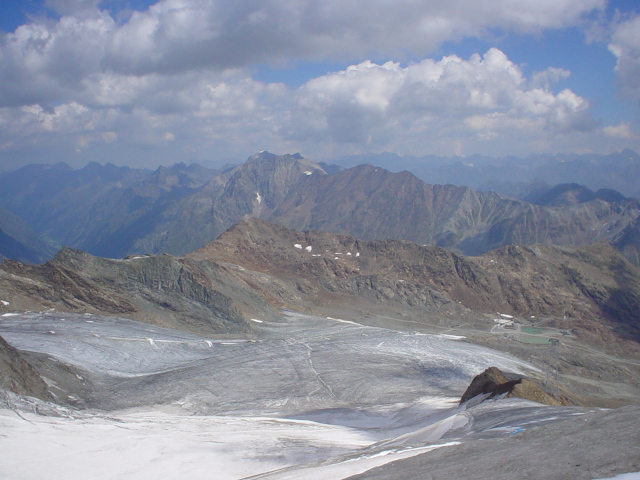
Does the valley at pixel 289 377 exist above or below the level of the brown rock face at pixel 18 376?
below

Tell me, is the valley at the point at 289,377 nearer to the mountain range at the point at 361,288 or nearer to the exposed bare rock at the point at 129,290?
the exposed bare rock at the point at 129,290

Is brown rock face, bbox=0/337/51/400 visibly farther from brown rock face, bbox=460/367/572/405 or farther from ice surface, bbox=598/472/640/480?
brown rock face, bbox=460/367/572/405

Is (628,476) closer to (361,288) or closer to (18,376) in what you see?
(18,376)

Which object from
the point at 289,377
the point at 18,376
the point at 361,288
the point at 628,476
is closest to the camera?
the point at 628,476

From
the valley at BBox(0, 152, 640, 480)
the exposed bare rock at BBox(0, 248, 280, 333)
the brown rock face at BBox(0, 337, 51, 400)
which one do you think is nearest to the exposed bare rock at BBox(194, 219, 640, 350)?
the valley at BBox(0, 152, 640, 480)

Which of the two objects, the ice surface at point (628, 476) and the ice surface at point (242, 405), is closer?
the ice surface at point (628, 476)

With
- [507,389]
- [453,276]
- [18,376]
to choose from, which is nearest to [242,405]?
[18,376]

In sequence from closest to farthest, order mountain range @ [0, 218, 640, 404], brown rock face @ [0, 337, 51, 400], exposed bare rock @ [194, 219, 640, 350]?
1. brown rock face @ [0, 337, 51, 400]
2. mountain range @ [0, 218, 640, 404]
3. exposed bare rock @ [194, 219, 640, 350]

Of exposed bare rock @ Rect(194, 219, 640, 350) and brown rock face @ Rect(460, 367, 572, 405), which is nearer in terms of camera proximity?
brown rock face @ Rect(460, 367, 572, 405)

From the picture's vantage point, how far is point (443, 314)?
86250mm

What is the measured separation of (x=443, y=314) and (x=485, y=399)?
208 ft

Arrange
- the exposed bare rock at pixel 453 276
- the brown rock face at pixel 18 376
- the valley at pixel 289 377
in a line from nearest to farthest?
Answer: the valley at pixel 289 377 < the brown rock face at pixel 18 376 < the exposed bare rock at pixel 453 276

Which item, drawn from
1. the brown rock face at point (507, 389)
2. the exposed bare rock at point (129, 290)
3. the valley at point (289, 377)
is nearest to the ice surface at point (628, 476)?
the valley at point (289, 377)

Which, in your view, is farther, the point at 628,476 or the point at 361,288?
the point at 361,288
